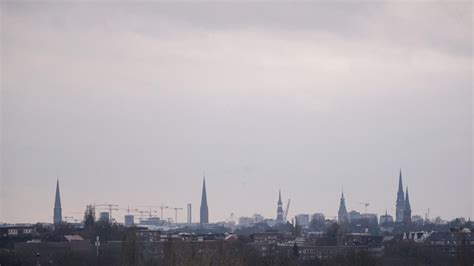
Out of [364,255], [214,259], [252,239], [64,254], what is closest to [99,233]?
[252,239]

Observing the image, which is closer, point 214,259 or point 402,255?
point 214,259

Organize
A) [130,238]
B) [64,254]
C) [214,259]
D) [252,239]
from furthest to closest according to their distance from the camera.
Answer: [252,239], [64,254], [130,238], [214,259]

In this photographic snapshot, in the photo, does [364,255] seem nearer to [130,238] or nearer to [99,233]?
[130,238]

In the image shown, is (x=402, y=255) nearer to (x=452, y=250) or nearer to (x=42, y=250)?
(x=452, y=250)

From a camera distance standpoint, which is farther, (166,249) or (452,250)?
(452,250)

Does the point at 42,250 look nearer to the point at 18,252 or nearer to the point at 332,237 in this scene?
the point at 18,252

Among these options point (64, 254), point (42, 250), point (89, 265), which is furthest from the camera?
point (42, 250)

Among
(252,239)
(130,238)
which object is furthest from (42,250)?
(252,239)

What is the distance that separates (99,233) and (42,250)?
1886 cm

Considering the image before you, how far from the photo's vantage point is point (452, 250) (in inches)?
4712

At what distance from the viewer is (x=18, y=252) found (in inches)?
3834

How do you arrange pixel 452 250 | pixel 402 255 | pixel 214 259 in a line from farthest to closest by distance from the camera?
1. pixel 452 250
2. pixel 402 255
3. pixel 214 259

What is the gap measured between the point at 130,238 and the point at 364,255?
19.1 m

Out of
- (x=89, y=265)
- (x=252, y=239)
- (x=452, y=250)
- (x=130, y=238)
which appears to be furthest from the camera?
(x=252, y=239)
